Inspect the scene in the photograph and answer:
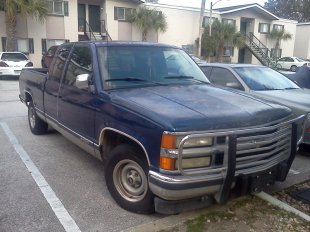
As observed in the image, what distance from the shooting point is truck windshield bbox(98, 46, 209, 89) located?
4082 mm

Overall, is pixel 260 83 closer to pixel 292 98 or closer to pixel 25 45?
pixel 292 98

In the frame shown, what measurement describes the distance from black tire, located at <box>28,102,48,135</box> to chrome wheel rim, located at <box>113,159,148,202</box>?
10.8 ft

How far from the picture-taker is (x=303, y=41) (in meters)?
42.8

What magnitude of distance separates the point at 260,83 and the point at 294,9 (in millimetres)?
64409

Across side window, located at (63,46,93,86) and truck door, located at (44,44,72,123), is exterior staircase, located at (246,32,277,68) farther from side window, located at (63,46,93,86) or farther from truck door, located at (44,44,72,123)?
side window, located at (63,46,93,86)

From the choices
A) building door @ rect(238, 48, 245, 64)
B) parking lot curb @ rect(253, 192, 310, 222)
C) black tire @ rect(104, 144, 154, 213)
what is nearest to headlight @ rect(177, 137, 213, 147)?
black tire @ rect(104, 144, 154, 213)

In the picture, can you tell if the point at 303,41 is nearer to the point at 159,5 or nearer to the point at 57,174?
the point at 159,5

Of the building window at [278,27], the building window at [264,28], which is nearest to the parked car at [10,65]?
the building window at [264,28]

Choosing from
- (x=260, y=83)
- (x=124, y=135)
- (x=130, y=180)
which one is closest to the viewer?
(x=124, y=135)

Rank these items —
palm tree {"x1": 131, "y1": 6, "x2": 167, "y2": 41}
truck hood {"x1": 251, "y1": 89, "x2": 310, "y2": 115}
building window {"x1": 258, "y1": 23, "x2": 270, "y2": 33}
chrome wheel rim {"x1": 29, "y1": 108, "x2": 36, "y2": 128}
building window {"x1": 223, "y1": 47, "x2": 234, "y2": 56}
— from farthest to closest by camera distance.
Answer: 1. building window {"x1": 258, "y1": 23, "x2": 270, "y2": 33}
2. building window {"x1": 223, "y1": 47, "x2": 234, "y2": 56}
3. palm tree {"x1": 131, "y1": 6, "x2": 167, "y2": 41}
4. chrome wheel rim {"x1": 29, "y1": 108, "x2": 36, "y2": 128}
5. truck hood {"x1": 251, "y1": 89, "x2": 310, "y2": 115}

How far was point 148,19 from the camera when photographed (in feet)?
90.4

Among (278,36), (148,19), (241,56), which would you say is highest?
(148,19)

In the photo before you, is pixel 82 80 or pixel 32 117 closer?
pixel 82 80

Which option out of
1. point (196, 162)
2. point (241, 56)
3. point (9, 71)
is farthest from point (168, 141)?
point (241, 56)
